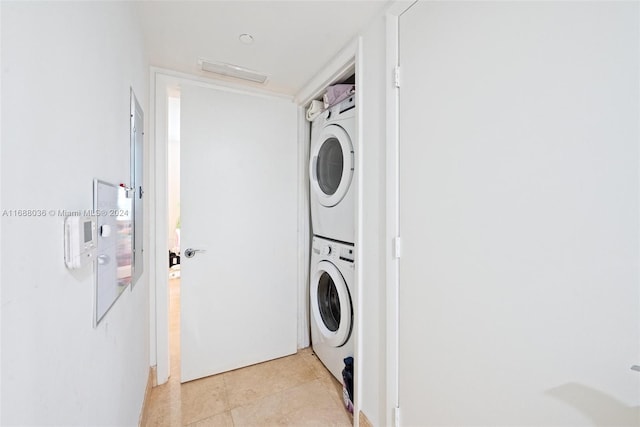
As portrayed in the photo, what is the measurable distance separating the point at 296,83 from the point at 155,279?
1814 mm

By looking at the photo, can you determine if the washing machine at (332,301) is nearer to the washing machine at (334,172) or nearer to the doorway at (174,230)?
the washing machine at (334,172)

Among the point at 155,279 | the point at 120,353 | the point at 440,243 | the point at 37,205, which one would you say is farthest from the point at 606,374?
the point at 155,279

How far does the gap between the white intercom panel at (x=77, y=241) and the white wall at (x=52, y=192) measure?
17mm

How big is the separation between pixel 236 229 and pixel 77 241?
1.55 metres

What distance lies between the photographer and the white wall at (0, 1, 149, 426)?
16.0 inches

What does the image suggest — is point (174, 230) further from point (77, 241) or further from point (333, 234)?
point (77, 241)

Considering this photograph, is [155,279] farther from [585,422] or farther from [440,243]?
[585,422]

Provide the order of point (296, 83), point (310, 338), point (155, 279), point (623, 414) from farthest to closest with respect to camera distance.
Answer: point (310, 338), point (296, 83), point (155, 279), point (623, 414)

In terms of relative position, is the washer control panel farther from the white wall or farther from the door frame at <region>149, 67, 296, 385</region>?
the white wall

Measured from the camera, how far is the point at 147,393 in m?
1.66

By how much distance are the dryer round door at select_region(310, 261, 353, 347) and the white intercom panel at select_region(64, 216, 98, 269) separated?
55.4 inches

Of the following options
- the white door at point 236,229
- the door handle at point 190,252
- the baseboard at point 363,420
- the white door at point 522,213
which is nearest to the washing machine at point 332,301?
the white door at point 236,229

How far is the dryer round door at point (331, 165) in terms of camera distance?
1.75 meters

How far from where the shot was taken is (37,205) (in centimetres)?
47
